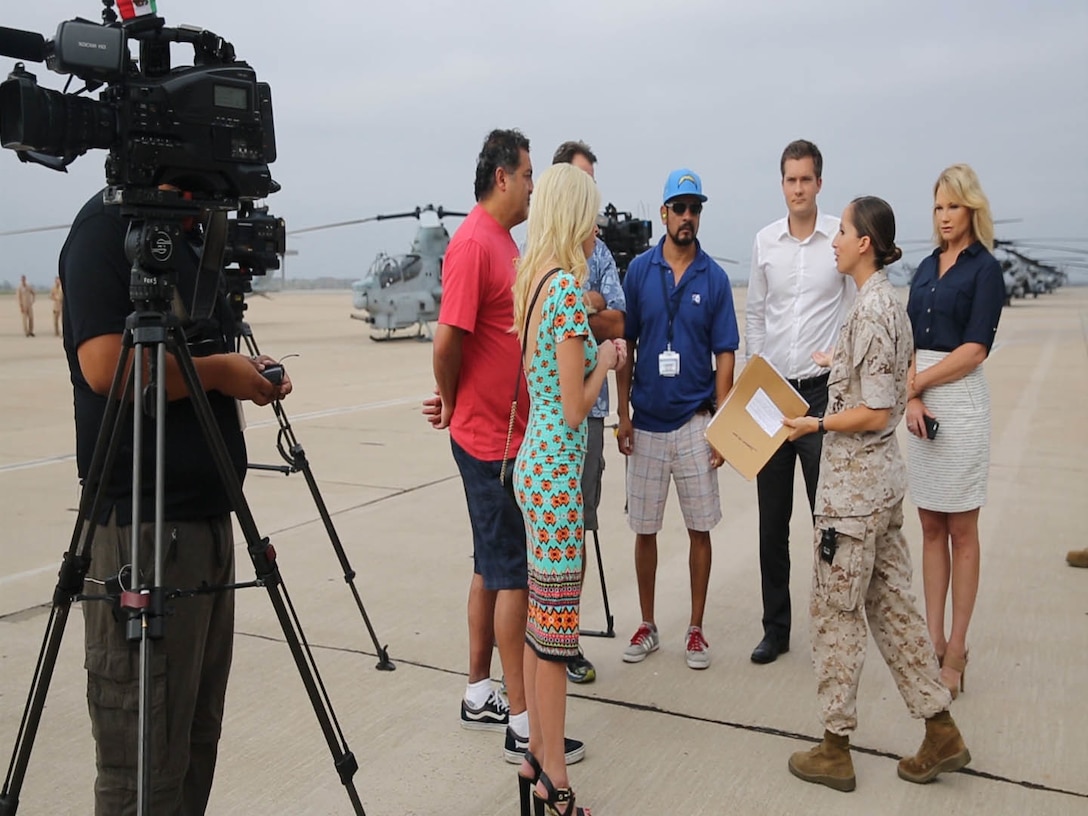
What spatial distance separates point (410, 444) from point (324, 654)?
582 centimetres

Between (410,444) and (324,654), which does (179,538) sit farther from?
(410,444)

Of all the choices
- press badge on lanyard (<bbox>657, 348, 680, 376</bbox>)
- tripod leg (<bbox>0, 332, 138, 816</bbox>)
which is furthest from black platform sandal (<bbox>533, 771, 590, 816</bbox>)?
press badge on lanyard (<bbox>657, 348, 680, 376</bbox>)

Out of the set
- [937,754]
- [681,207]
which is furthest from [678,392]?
[937,754]

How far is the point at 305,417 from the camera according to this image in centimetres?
1229

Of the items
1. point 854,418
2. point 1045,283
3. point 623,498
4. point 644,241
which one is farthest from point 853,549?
point 1045,283

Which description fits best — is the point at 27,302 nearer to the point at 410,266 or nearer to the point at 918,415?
the point at 410,266

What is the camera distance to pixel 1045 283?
71188mm

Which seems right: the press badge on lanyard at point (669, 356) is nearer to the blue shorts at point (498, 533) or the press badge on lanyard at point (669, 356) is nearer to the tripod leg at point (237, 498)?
the blue shorts at point (498, 533)

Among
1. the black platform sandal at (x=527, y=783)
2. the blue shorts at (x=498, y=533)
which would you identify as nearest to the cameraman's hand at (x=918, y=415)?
the blue shorts at (x=498, y=533)

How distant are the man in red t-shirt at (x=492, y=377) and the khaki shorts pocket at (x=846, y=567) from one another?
1.05 meters

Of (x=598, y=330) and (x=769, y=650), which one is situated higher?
(x=598, y=330)

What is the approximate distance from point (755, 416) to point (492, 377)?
40.2 inches

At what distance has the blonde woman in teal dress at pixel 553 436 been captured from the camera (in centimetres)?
306

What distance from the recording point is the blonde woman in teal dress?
10.0 feet
